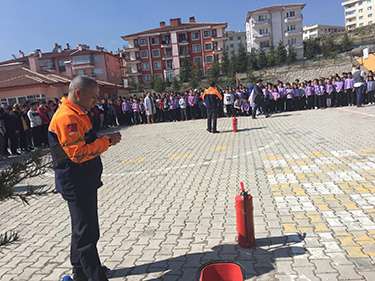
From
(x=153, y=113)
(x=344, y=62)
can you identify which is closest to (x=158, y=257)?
(x=153, y=113)

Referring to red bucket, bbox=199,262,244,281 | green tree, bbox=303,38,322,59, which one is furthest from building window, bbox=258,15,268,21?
red bucket, bbox=199,262,244,281

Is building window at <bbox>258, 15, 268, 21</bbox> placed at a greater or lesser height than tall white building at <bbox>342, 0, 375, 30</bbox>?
lesser

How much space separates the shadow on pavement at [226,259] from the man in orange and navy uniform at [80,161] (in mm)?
658

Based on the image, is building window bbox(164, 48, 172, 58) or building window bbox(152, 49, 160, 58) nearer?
building window bbox(164, 48, 172, 58)

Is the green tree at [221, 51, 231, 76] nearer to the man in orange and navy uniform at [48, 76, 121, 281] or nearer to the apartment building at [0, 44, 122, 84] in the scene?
the apartment building at [0, 44, 122, 84]

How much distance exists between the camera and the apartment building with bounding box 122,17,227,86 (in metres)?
93.4

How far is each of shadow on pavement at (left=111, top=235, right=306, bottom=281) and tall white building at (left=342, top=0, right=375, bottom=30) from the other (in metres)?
147

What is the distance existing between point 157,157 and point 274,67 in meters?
63.7

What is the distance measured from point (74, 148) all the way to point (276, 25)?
99868 millimetres

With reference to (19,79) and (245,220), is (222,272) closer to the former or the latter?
(245,220)

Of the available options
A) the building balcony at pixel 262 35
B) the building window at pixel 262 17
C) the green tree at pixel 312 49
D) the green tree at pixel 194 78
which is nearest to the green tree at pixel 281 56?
the green tree at pixel 312 49

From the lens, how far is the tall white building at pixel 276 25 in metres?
96.1

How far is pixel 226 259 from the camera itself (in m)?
4.50

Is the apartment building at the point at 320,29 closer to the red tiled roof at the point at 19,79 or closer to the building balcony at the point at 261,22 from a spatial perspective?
the building balcony at the point at 261,22
